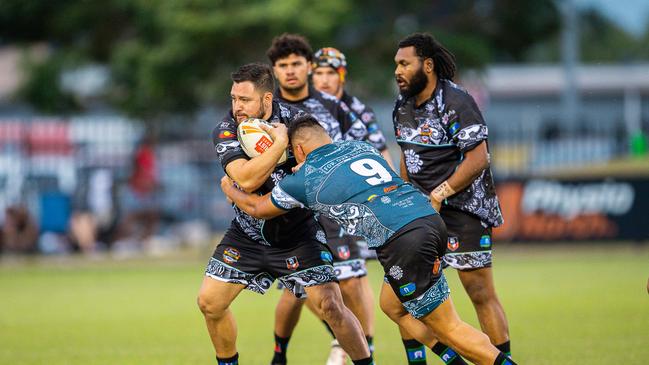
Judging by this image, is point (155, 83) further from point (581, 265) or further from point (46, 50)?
point (581, 265)

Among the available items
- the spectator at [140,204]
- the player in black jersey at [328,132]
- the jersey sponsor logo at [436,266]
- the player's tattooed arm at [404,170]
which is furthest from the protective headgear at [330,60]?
the spectator at [140,204]

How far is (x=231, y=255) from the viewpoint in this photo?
792cm

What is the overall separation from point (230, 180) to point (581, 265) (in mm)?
13275

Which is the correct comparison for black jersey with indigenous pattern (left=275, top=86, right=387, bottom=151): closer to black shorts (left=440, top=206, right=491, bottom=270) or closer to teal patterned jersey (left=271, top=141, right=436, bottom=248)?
black shorts (left=440, top=206, right=491, bottom=270)

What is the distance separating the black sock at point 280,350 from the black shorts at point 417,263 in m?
2.42

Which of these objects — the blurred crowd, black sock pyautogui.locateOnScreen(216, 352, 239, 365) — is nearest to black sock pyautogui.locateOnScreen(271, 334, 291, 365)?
black sock pyautogui.locateOnScreen(216, 352, 239, 365)

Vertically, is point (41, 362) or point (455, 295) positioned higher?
point (41, 362)

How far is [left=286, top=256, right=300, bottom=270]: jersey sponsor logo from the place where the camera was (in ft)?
25.8

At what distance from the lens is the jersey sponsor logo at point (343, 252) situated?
940 centimetres

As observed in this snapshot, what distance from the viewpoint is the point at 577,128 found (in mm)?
25656

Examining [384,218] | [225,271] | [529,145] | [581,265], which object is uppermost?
[384,218]

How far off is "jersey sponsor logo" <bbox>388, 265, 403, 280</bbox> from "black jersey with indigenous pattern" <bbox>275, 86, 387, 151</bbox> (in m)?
2.62

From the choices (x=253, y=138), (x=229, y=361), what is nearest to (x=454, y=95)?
(x=253, y=138)

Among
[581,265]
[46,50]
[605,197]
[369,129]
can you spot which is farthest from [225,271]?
[46,50]
